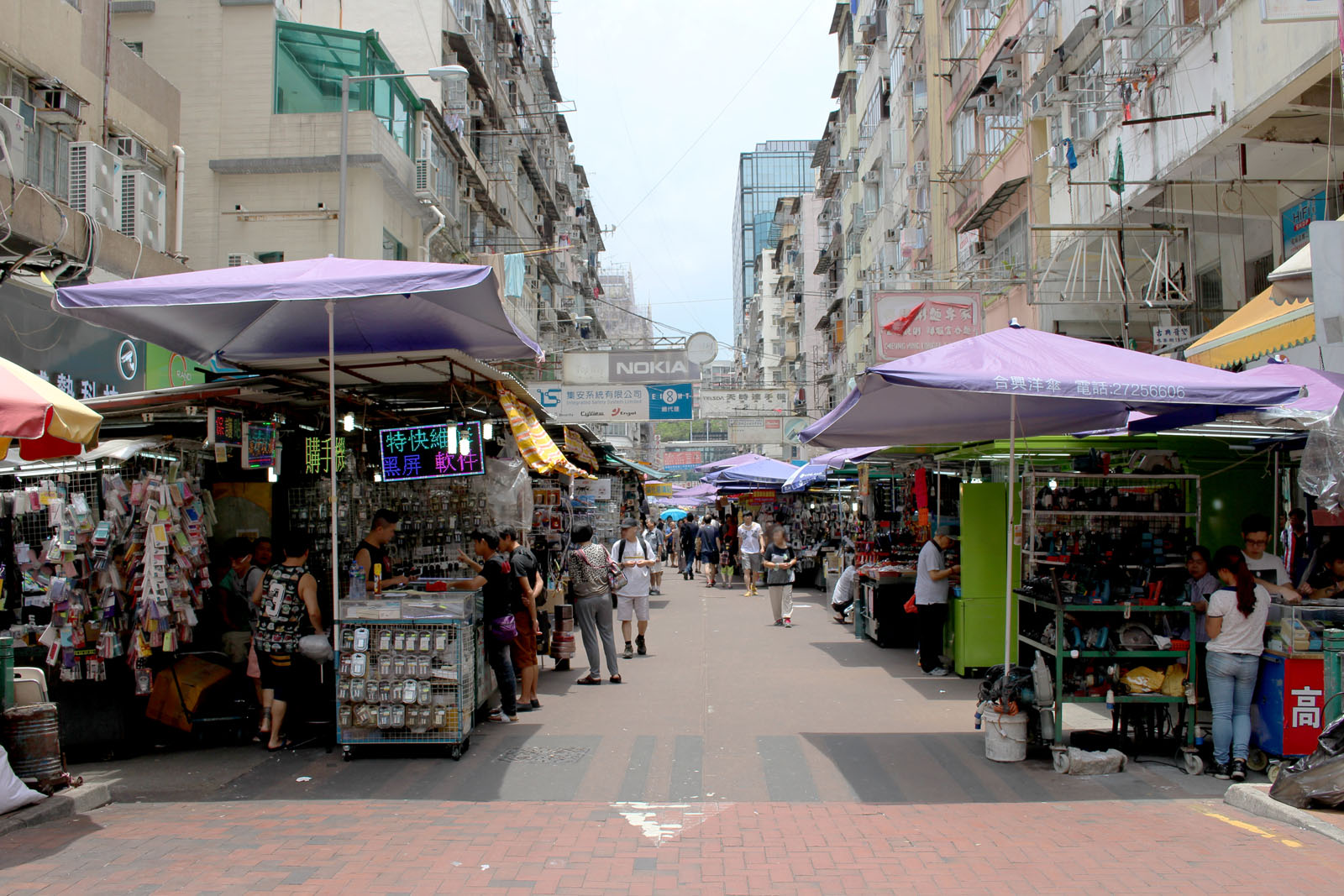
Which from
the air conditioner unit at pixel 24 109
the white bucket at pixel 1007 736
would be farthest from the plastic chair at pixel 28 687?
the air conditioner unit at pixel 24 109

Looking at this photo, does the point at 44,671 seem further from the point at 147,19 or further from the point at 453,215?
the point at 453,215

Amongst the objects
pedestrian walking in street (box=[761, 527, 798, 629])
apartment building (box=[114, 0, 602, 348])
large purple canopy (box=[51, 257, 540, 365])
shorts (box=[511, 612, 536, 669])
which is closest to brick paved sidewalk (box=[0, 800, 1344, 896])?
shorts (box=[511, 612, 536, 669])

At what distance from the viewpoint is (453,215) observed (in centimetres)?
2586

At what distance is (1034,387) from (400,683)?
4.96 m

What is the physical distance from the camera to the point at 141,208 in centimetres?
1342

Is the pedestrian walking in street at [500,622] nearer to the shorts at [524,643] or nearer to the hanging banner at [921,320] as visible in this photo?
the shorts at [524,643]

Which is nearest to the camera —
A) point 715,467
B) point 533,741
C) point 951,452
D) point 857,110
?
point 533,741

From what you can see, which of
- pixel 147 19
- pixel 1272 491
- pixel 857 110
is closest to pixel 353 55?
pixel 147 19

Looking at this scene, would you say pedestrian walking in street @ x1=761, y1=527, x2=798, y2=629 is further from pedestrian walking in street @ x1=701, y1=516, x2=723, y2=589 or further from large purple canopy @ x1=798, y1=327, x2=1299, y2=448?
pedestrian walking in street @ x1=701, y1=516, x2=723, y2=589

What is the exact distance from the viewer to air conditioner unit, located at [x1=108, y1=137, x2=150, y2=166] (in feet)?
45.1

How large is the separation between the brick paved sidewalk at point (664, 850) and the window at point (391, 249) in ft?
55.4

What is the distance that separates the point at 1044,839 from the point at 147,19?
75.6 ft

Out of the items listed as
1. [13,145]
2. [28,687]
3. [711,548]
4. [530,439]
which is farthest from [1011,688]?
[711,548]

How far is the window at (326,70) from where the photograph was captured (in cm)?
2061
